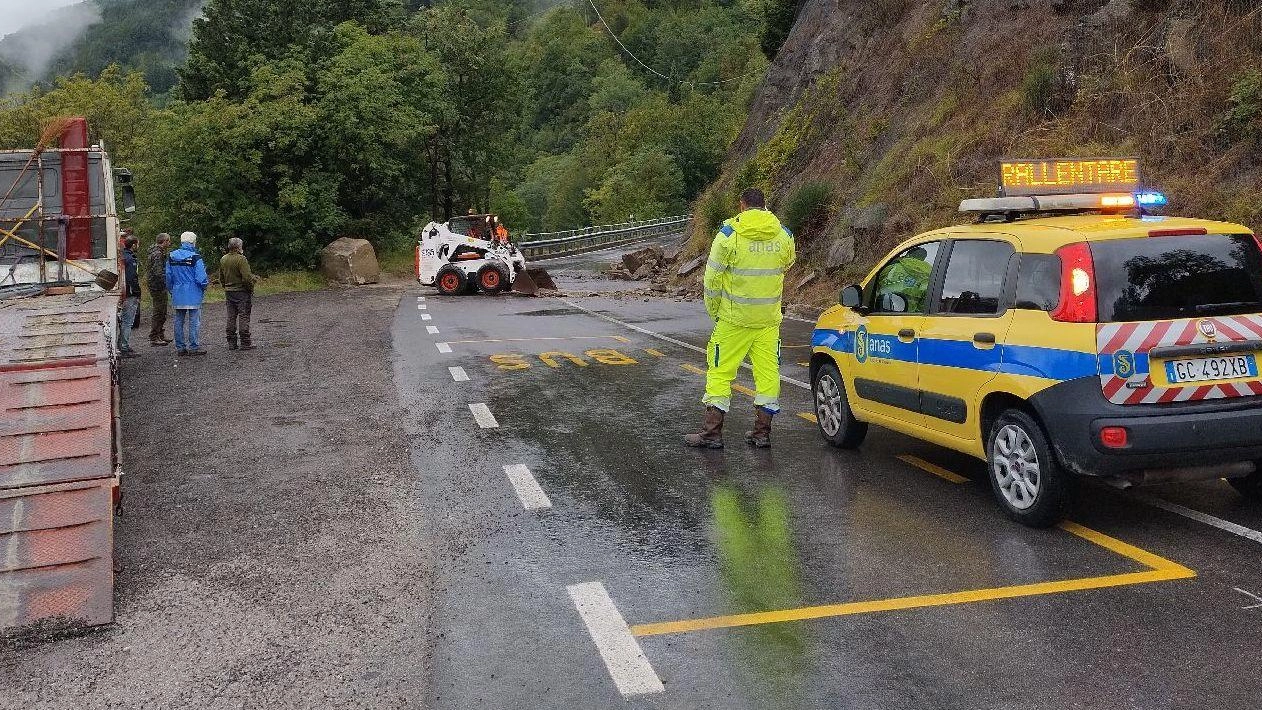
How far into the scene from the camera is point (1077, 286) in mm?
5816

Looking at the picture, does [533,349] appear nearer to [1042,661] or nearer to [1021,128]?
[1021,128]

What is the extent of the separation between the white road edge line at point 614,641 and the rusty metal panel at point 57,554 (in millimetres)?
2203

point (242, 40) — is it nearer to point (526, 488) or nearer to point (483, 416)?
point (483, 416)

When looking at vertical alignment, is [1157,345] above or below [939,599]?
above

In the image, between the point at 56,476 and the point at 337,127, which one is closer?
the point at 56,476

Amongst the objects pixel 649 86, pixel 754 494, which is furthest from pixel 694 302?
pixel 649 86

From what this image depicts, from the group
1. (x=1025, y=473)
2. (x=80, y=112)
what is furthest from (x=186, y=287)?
(x=80, y=112)

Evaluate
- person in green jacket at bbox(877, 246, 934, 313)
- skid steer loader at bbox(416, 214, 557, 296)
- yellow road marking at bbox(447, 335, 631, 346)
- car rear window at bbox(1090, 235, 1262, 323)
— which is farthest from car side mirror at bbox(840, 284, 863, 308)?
skid steer loader at bbox(416, 214, 557, 296)

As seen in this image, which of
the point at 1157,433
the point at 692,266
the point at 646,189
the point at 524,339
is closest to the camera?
the point at 1157,433

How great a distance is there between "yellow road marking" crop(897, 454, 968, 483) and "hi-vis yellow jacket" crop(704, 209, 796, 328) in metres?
1.43

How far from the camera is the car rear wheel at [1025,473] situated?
5879 mm

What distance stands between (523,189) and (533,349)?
9848 centimetres

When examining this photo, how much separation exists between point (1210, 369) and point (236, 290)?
13.4 m

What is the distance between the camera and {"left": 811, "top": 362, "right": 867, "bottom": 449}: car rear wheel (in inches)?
318
